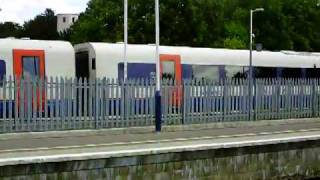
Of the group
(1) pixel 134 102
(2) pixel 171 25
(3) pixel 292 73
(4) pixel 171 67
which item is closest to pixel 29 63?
(1) pixel 134 102

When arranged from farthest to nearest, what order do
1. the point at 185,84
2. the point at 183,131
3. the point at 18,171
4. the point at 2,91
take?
the point at 185,84 → the point at 183,131 → the point at 2,91 → the point at 18,171

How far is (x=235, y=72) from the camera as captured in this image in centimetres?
2953

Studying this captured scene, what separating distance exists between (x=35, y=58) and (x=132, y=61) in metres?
4.25

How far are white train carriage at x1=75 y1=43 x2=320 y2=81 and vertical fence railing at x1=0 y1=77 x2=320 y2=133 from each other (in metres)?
3.33

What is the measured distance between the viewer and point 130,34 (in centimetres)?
5303

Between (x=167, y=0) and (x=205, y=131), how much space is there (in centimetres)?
3536

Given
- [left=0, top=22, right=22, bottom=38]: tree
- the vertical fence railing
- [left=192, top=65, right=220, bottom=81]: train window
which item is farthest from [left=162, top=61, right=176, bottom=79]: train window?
[left=0, top=22, right=22, bottom=38]: tree

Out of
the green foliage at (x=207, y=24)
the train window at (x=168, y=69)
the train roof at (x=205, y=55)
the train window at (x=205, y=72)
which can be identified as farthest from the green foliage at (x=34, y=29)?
the train window at (x=168, y=69)

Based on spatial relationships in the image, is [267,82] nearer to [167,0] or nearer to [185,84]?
[185,84]

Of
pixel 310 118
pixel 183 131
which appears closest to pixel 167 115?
pixel 183 131

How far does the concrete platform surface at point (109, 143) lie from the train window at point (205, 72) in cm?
732

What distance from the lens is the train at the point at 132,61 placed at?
2220 centimetres

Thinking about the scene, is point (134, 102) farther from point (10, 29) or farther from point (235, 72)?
point (10, 29)

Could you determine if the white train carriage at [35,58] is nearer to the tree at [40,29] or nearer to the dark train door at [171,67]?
the dark train door at [171,67]
